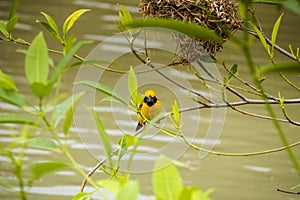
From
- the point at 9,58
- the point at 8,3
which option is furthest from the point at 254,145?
the point at 8,3

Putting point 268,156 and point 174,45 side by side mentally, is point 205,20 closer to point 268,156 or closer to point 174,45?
point 174,45

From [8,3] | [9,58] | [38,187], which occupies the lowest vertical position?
[38,187]

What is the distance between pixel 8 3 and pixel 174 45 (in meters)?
2.09

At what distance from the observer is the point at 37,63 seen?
0.19m

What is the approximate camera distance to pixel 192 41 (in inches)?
23.3

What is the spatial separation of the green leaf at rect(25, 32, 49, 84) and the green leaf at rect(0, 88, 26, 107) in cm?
1

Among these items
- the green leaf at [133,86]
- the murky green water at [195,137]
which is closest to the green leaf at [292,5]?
the green leaf at [133,86]

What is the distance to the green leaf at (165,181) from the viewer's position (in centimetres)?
17

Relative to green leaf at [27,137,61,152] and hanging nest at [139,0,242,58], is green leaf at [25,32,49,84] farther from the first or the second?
hanging nest at [139,0,242,58]

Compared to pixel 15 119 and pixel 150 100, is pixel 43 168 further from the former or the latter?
pixel 150 100

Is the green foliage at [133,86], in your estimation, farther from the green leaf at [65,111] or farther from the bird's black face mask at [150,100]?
the bird's black face mask at [150,100]

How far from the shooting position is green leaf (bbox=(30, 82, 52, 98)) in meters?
0.18

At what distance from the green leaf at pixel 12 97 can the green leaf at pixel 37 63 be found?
13 mm

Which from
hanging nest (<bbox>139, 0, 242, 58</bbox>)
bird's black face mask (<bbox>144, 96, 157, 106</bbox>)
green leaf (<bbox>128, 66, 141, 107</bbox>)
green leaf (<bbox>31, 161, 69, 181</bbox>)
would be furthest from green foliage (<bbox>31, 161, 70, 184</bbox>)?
bird's black face mask (<bbox>144, 96, 157, 106</bbox>)
